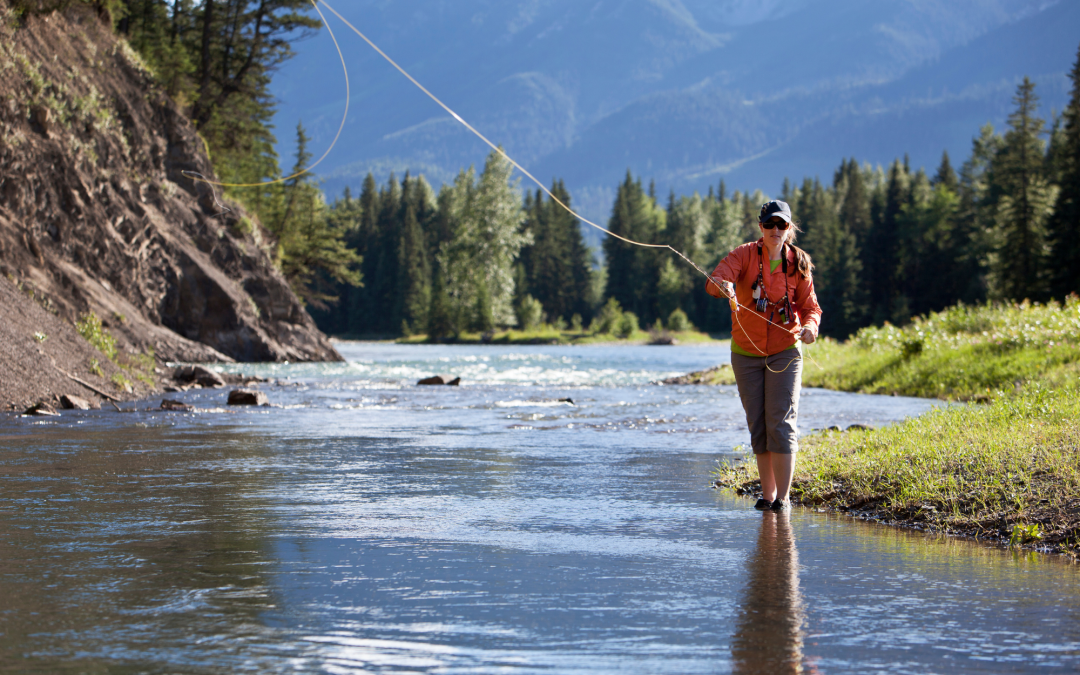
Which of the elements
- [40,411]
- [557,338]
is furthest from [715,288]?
[557,338]

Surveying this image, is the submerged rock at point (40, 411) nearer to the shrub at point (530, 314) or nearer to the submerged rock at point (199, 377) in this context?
the submerged rock at point (199, 377)

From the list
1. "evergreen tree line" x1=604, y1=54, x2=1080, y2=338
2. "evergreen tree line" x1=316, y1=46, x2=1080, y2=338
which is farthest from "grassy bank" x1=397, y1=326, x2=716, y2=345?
"evergreen tree line" x1=604, y1=54, x2=1080, y2=338

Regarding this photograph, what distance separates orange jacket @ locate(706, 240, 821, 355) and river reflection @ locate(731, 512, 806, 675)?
1.49 m

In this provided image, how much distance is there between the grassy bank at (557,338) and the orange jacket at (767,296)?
254 feet

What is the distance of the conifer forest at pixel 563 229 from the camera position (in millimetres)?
42812

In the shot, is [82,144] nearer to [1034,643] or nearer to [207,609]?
[207,609]

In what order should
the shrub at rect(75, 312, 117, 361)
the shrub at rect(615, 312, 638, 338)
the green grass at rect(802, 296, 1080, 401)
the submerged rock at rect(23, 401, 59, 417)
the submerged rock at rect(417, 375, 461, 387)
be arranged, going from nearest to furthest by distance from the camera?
the submerged rock at rect(23, 401, 59, 417) < the green grass at rect(802, 296, 1080, 401) < the shrub at rect(75, 312, 117, 361) < the submerged rock at rect(417, 375, 461, 387) < the shrub at rect(615, 312, 638, 338)

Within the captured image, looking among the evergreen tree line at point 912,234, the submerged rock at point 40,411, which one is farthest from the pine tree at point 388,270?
the submerged rock at point 40,411

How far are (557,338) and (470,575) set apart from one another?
Result: 80448 mm

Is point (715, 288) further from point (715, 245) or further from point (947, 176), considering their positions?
point (715, 245)

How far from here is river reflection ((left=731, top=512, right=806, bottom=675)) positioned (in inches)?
151

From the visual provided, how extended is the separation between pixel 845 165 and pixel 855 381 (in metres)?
111

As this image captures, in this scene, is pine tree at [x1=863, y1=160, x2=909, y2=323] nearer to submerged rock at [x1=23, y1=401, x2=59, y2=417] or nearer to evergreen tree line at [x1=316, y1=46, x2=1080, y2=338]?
evergreen tree line at [x1=316, y1=46, x2=1080, y2=338]

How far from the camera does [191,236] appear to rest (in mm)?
36531
